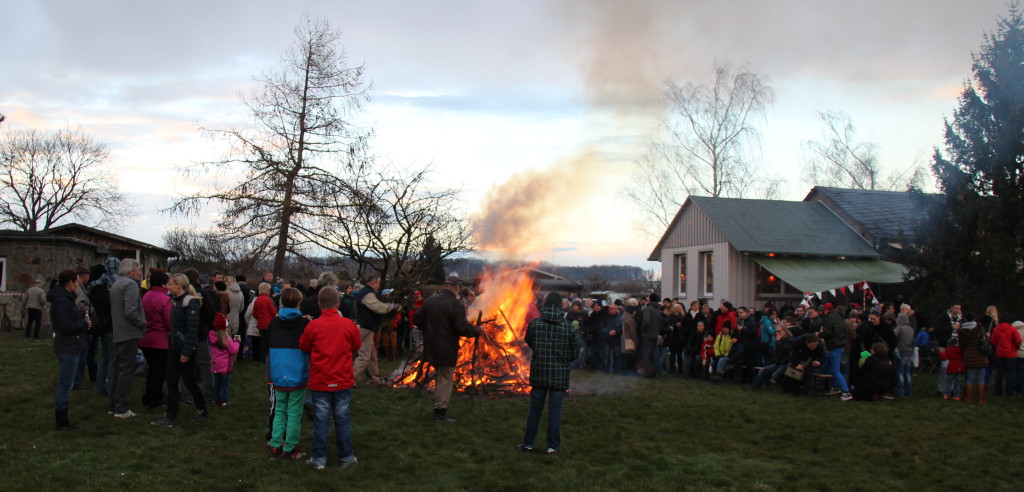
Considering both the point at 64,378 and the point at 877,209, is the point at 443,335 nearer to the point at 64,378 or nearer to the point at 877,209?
the point at 64,378

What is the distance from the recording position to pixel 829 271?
23.3 meters

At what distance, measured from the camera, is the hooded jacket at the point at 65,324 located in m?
7.91

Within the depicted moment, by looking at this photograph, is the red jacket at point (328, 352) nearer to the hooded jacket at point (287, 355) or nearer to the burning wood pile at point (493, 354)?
the hooded jacket at point (287, 355)

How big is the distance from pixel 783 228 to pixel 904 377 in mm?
12173

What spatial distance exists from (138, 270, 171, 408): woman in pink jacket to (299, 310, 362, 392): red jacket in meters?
2.95

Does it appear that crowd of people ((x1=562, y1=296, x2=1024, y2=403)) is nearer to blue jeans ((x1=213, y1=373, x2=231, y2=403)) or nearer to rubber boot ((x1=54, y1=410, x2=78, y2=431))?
blue jeans ((x1=213, y1=373, x2=231, y2=403))

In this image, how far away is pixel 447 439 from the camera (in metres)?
8.37

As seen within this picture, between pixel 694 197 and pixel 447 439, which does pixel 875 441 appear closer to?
pixel 447 439

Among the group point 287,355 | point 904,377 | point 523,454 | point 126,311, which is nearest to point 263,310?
point 126,311

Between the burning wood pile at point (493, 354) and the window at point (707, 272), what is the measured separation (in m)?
13.3

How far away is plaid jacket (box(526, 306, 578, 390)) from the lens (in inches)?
302

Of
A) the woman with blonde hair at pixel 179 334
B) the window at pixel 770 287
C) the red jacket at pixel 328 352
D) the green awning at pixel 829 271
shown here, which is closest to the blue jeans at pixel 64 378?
the woman with blonde hair at pixel 179 334

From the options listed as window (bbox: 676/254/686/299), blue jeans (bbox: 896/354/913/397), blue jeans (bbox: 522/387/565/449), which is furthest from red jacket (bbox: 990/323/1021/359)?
window (bbox: 676/254/686/299)

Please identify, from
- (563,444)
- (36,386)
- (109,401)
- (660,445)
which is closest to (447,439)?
(563,444)
